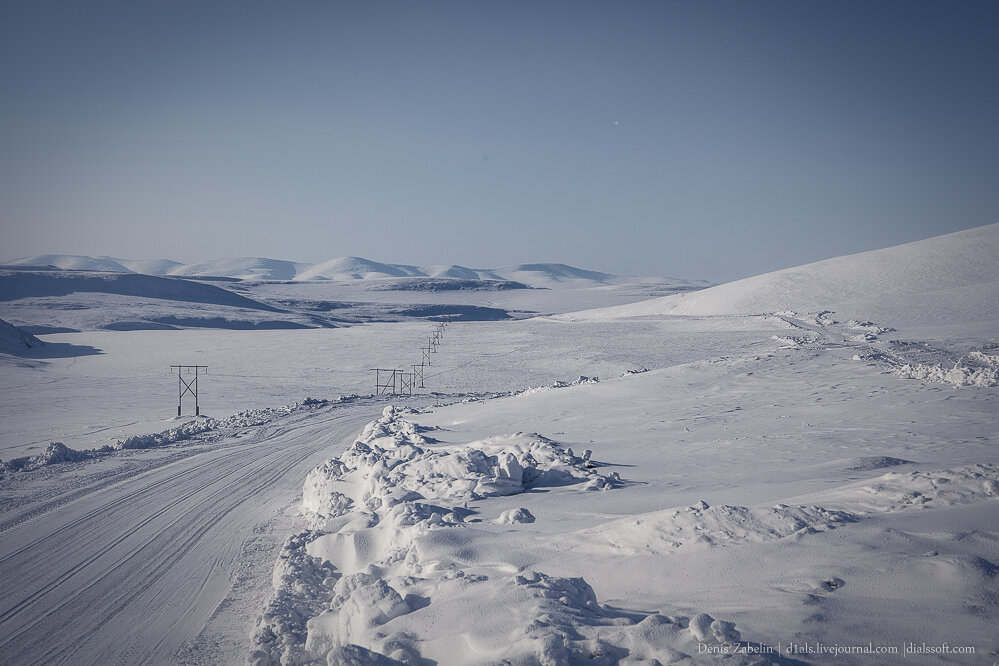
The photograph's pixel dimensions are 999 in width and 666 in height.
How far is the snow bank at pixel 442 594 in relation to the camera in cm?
429

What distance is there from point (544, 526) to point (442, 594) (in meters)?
2.16

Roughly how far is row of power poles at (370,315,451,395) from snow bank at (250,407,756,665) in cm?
2245

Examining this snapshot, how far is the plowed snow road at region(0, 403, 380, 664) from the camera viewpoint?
620 cm

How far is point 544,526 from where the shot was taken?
24.0ft

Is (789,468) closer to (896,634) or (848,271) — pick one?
(896,634)

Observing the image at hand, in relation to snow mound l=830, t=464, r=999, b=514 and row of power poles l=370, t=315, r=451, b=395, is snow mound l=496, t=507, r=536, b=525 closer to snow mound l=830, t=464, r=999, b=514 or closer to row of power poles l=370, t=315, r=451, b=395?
snow mound l=830, t=464, r=999, b=514

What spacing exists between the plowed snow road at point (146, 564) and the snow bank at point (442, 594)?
696mm

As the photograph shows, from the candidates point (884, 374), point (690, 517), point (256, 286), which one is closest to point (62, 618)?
point (690, 517)

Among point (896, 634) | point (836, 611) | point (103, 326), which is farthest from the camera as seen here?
point (103, 326)

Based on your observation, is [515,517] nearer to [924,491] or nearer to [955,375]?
Answer: [924,491]

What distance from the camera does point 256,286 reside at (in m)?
155

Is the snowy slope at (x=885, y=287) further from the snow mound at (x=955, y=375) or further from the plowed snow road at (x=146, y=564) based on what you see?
the plowed snow road at (x=146, y=564)

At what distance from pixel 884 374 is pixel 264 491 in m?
17.6

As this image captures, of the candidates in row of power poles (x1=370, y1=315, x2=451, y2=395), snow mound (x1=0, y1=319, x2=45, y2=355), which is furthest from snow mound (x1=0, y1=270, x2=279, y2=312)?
row of power poles (x1=370, y1=315, x2=451, y2=395)
